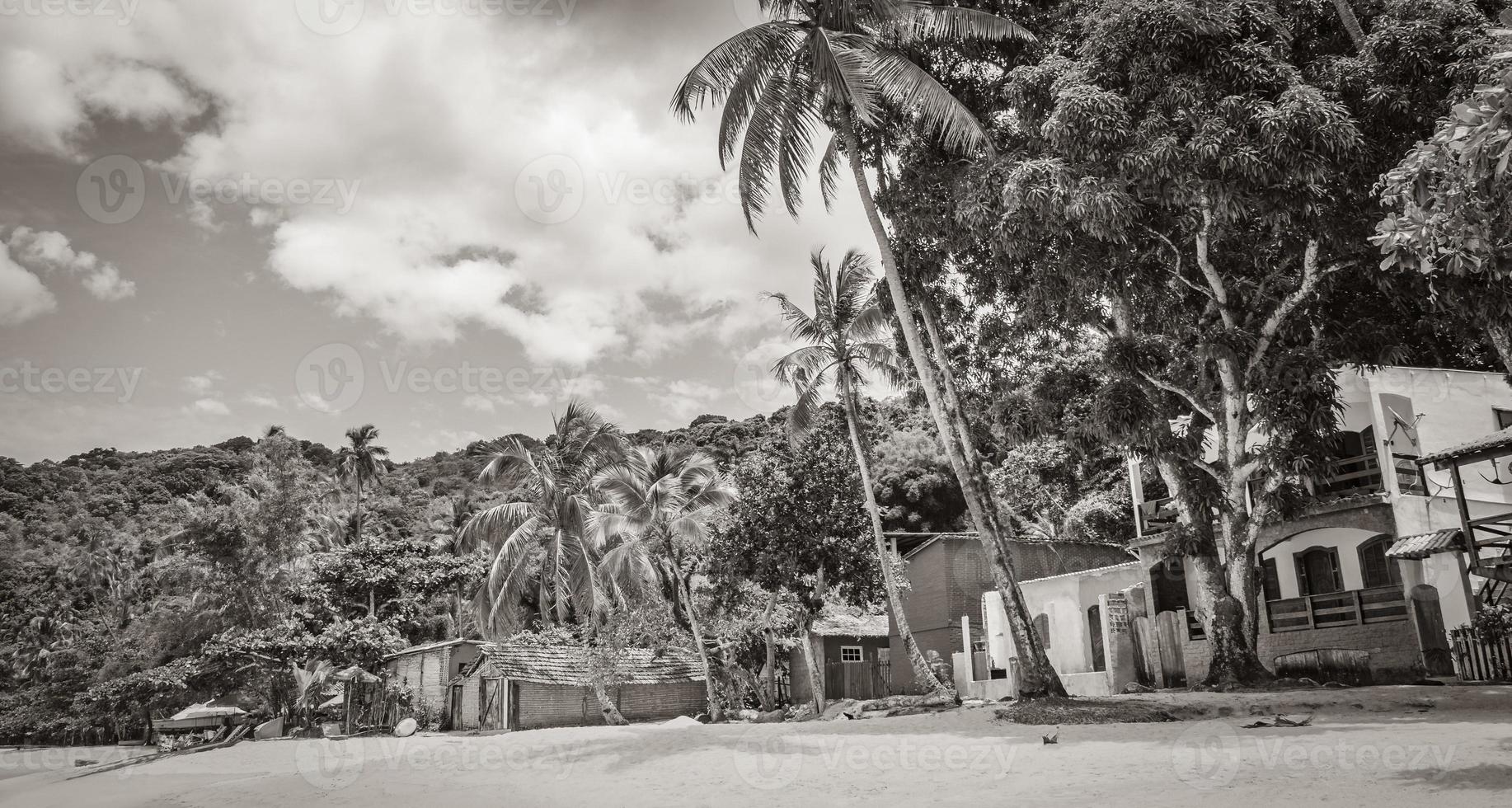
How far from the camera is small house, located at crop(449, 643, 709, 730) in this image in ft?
86.9

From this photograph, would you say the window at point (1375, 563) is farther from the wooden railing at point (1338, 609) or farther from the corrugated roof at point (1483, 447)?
the corrugated roof at point (1483, 447)

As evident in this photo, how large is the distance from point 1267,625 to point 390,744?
2009 cm

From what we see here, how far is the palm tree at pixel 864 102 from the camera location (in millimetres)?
15234

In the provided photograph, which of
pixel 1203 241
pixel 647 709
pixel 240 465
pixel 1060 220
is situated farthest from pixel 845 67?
pixel 240 465

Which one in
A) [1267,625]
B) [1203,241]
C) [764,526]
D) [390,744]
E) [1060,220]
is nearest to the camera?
[1060,220]

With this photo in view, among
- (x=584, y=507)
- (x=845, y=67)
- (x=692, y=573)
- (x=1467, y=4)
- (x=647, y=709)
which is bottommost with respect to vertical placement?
(x=647, y=709)

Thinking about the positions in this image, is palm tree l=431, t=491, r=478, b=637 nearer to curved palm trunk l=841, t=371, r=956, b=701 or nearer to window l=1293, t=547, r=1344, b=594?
curved palm trunk l=841, t=371, r=956, b=701

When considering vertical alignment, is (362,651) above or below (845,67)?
below

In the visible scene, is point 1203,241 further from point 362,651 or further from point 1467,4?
point 362,651

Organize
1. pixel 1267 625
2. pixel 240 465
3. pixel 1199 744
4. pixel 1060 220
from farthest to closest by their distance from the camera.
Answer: pixel 240 465 < pixel 1267 625 < pixel 1060 220 < pixel 1199 744

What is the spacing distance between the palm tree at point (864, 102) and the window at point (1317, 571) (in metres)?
9.32

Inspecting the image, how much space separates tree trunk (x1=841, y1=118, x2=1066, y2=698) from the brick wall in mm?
3843

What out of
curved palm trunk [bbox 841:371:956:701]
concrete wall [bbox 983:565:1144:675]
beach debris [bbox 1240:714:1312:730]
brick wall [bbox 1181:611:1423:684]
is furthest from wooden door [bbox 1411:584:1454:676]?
curved palm trunk [bbox 841:371:956:701]

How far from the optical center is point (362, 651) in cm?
2706
